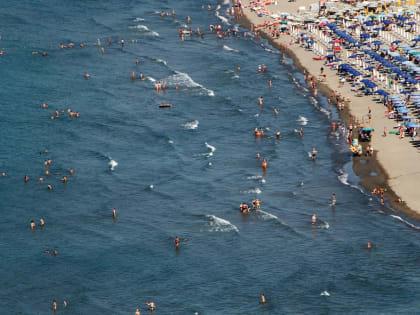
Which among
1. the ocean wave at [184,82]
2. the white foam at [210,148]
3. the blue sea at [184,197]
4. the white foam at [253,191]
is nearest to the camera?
the blue sea at [184,197]

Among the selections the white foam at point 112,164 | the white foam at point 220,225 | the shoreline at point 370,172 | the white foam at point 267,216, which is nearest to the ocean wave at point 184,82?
the shoreline at point 370,172

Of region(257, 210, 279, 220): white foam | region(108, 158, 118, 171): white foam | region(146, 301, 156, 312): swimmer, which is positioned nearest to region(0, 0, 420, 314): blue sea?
region(257, 210, 279, 220): white foam

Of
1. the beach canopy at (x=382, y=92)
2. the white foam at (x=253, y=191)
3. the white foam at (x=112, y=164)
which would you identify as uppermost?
the beach canopy at (x=382, y=92)

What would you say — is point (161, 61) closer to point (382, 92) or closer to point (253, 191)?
point (382, 92)

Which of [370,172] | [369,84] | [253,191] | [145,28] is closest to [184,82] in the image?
[369,84]

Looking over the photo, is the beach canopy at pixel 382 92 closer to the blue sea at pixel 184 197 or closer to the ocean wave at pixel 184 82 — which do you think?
the blue sea at pixel 184 197

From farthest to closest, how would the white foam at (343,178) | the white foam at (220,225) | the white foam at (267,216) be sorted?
the white foam at (343,178)
the white foam at (267,216)
the white foam at (220,225)

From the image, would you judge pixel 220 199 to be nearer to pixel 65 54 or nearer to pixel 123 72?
pixel 123 72
